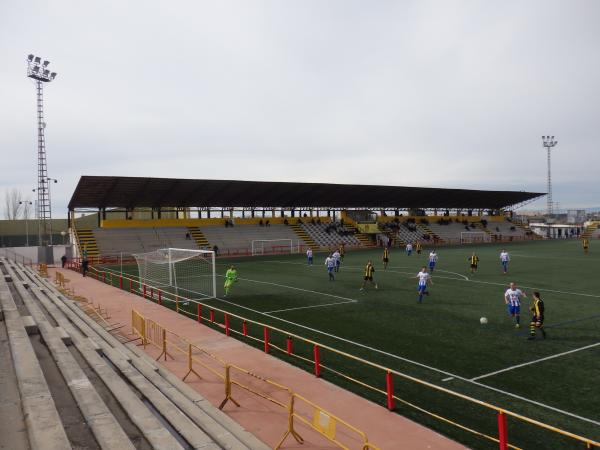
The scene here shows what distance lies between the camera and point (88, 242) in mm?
51812

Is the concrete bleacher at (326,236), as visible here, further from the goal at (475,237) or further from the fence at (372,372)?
the fence at (372,372)

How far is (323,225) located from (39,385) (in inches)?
2569

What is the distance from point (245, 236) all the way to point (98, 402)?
54.2 m

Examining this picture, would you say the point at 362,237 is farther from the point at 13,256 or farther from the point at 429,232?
the point at 13,256

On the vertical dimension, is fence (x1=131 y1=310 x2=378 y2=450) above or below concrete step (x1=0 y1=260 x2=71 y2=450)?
below

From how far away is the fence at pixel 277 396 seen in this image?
727 centimetres

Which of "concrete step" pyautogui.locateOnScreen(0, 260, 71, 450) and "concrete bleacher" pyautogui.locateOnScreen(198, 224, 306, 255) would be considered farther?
"concrete bleacher" pyautogui.locateOnScreen(198, 224, 306, 255)

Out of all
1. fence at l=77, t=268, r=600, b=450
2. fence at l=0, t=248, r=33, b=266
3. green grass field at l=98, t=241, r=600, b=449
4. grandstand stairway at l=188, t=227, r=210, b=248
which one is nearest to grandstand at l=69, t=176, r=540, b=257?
grandstand stairway at l=188, t=227, r=210, b=248

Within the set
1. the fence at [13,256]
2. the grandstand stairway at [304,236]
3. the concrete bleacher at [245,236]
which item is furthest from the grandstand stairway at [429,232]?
the fence at [13,256]

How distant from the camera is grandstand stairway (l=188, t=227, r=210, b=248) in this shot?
190 ft

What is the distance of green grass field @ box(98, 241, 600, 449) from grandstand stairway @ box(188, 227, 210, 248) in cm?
2798

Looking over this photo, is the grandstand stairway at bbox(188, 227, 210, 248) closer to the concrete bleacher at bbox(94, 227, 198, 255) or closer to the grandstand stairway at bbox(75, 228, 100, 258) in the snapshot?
the concrete bleacher at bbox(94, 227, 198, 255)

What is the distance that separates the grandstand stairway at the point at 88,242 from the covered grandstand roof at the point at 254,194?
315 centimetres

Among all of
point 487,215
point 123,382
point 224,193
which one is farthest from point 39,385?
point 487,215
